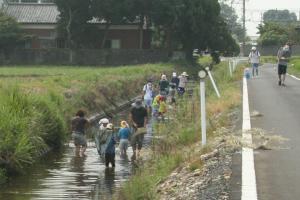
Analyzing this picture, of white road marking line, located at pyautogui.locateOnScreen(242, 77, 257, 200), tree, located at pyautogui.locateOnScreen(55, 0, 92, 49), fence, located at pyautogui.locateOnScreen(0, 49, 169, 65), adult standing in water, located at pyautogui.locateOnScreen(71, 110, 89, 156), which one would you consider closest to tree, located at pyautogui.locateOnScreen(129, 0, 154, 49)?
fence, located at pyautogui.locateOnScreen(0, 49, 169, 65)

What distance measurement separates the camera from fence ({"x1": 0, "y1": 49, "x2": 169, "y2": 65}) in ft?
201

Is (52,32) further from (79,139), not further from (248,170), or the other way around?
(248,170)

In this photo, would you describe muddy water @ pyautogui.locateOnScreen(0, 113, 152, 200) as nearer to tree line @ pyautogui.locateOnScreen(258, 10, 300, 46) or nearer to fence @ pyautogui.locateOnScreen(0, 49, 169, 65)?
fence @ pyautogui.locateOnScreen(0, 49, 169, 65)

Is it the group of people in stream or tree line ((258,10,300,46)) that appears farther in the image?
tree line ((258,10,300,46))

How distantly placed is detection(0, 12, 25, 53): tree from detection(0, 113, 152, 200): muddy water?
140ft

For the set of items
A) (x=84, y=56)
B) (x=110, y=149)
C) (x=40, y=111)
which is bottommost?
(x=110, y=149)

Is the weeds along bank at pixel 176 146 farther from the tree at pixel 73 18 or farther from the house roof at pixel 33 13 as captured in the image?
the house roof at pixel 33 13

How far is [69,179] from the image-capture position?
1619 cm

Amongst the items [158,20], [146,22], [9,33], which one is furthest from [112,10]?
[9,33]

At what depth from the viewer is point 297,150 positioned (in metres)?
12.9

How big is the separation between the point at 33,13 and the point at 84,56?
36.2ft

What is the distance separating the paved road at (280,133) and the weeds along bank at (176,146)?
93 cm

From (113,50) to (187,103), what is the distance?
3760 cm

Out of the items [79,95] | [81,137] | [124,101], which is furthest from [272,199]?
[124,101]
